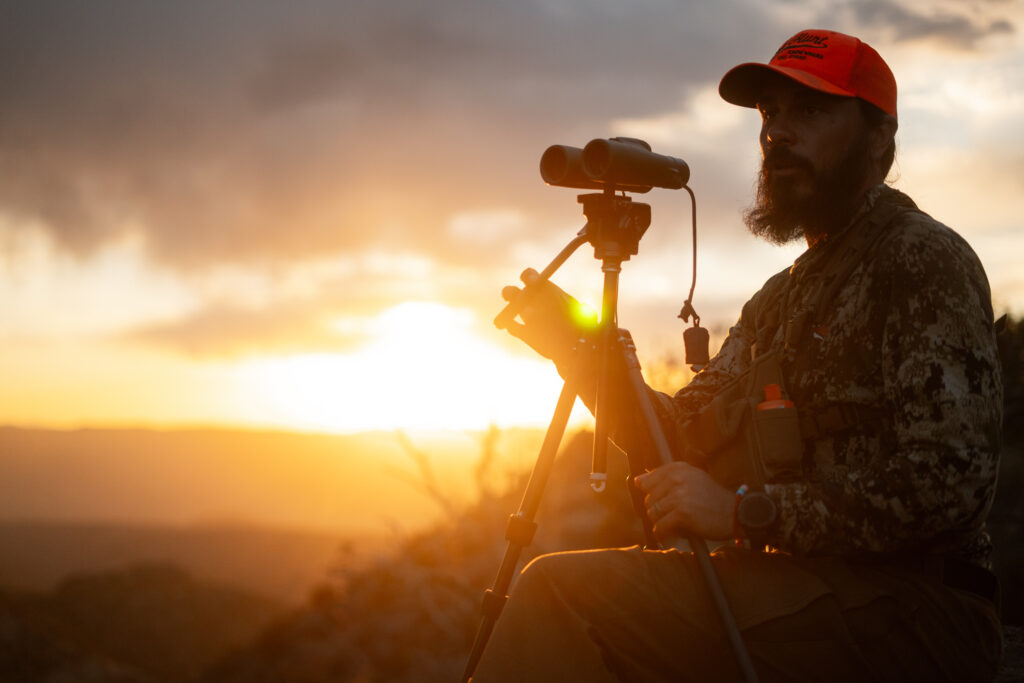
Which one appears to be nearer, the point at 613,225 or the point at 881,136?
the point at 613,225

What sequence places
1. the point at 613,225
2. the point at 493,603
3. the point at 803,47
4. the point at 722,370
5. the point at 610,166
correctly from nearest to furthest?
the point at 493,603 → the point at 610,166 → the point at 613,225 → the point at 803,47 → the point at 722,370

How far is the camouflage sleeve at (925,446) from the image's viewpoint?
6.63 feet

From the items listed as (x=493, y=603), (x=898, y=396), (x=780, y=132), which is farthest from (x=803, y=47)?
(x=493, y=603)

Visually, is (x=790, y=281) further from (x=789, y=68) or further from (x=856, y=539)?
(x=856, y=539)

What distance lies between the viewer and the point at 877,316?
7.75 feet

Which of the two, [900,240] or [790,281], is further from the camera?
[790,281]

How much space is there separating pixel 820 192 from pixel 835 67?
487mm

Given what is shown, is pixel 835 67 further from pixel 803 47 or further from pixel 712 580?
pixel 712 580

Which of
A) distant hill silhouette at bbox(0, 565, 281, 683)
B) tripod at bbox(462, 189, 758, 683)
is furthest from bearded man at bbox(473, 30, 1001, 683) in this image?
distant hill silhouette at bbox(0, 565, 281, 683)

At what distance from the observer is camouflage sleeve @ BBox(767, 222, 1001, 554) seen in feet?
6.63

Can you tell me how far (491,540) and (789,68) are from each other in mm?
5216

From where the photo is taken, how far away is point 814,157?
2852mm

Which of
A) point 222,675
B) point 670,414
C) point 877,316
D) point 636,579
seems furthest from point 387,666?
point 877,316

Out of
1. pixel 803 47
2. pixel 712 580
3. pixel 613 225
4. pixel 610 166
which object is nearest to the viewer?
pixel 712 580
